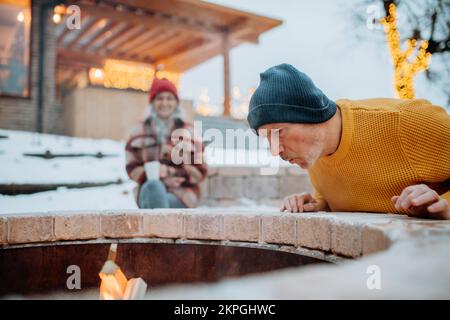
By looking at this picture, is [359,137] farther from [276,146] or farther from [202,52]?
[202,52]

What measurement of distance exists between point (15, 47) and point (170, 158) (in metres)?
6.99

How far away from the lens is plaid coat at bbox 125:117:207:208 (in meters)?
4.85

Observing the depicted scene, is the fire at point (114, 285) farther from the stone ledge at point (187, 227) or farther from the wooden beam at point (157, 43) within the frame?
the wooden beam at point (157, 43)

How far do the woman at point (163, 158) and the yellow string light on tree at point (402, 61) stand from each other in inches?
108

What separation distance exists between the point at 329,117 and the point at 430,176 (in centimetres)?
47

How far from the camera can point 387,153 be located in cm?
164

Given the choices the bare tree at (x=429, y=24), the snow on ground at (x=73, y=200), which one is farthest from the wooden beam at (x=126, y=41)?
the bare tree at (x=429, y=24)

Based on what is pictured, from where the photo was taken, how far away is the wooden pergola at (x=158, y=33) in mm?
10180

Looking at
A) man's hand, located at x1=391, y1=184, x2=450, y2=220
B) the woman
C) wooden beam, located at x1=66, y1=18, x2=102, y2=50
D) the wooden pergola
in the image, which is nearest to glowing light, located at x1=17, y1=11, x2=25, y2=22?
the wooden pergola

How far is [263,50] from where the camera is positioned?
455 inches

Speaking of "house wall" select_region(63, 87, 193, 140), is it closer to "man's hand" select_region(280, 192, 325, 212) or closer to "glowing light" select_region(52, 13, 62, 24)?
"glowing light" select_region(52, 13, 62, 24)

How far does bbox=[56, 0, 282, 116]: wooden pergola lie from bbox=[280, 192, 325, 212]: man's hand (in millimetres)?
9170
